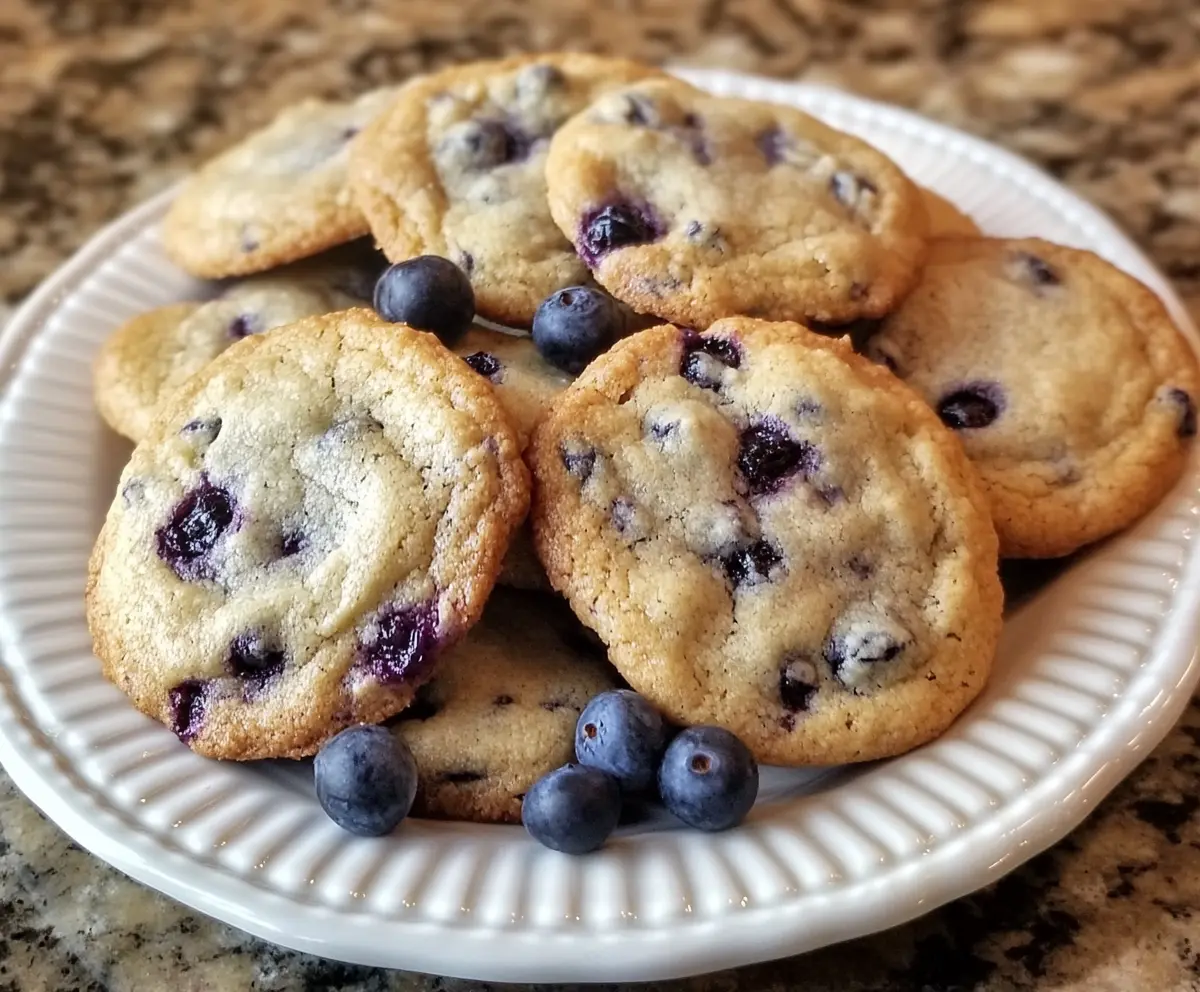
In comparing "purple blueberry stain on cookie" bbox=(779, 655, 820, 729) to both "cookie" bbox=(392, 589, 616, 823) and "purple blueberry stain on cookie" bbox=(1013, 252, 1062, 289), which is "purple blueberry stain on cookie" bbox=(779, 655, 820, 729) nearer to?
"cookie" bbox=(392, 589, 616, 823)

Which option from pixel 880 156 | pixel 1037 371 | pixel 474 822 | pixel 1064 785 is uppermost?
pixel 880 156

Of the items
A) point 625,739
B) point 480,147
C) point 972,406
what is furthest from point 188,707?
point 972,406

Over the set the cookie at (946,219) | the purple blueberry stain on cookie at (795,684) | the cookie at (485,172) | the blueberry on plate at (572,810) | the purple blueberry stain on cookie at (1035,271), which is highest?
the cookie at (485,172)

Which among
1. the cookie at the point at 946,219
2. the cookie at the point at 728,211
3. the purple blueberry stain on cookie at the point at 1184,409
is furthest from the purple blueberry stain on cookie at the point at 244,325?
the purple blueberry stain on cookie at the point at 1184,409

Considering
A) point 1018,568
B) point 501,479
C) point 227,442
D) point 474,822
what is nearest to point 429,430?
point 501,479

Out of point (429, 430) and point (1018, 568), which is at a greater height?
point (429, 430)

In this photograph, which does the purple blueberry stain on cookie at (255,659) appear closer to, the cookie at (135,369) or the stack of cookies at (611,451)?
the stack of cookies at (611,451)

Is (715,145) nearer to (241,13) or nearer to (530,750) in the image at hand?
(530,750)
